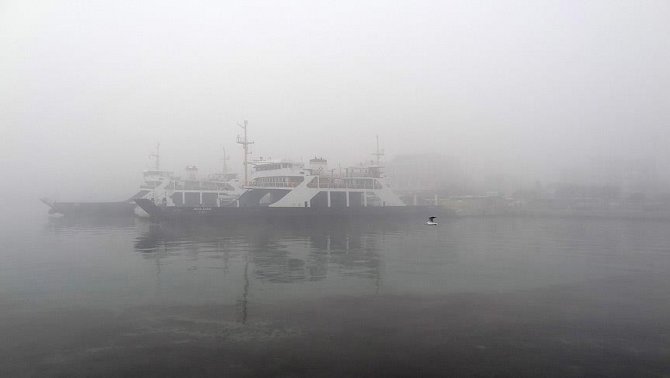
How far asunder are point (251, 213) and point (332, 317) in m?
42.8

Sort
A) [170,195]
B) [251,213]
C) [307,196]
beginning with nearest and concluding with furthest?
1. [251,213]
2. [307,196]
3. [170,195]

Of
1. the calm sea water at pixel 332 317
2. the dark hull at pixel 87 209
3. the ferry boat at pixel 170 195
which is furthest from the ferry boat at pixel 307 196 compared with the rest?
the calm sea water at pixel 332 317

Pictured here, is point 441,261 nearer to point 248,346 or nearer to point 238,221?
point 248,346

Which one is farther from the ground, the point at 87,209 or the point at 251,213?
the point at 87,209

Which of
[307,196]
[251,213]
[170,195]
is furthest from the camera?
[170,195]

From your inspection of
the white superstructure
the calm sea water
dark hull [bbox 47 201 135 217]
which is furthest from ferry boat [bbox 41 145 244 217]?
the calm sea water

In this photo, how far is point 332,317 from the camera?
36.1 feet

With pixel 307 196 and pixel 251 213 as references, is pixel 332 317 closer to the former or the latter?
pixel 251 213

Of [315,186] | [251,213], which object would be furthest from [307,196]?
[251,213]

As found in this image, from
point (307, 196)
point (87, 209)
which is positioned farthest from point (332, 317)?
point (87, 209)

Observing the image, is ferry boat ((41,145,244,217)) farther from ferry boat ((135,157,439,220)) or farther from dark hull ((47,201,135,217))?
ferry boat ((135,157,439,220))

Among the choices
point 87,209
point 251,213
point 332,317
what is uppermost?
point 87,209

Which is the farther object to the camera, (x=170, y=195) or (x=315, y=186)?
(x=170, y=195)

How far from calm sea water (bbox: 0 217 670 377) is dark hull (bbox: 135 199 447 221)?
96.1 feet
